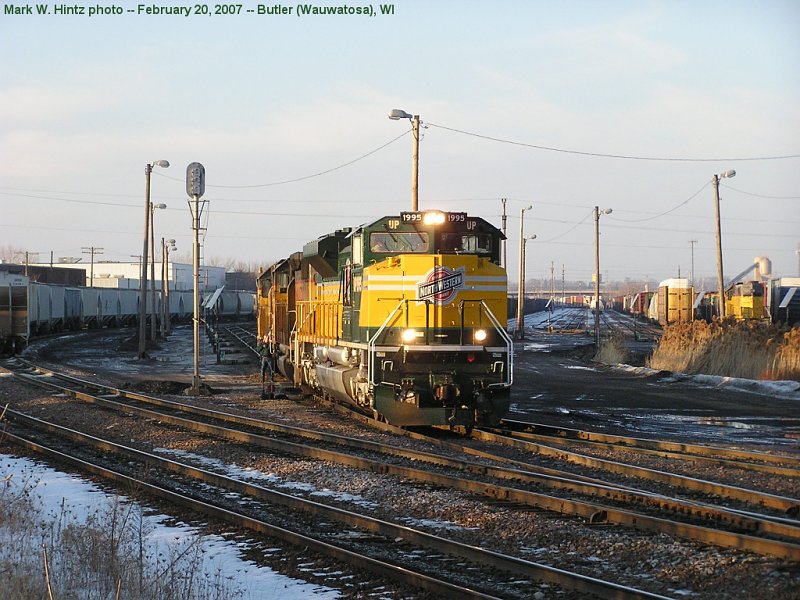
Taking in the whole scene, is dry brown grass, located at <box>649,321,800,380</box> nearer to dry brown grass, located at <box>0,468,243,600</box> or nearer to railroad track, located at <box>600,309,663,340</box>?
railroad track, located at <box>600,309,663,340</box>

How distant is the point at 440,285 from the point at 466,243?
3.35 ft

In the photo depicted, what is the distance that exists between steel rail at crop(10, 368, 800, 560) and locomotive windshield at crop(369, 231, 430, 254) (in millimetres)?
3580

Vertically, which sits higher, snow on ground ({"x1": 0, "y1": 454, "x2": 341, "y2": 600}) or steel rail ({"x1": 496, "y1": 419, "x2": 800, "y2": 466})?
steel rail ({"x1": 496, "y1": 419, "x2": 800, "y2": 466})

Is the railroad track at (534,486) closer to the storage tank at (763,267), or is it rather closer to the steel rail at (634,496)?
the steel rail at (634,496)

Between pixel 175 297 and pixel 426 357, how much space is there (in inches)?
2632

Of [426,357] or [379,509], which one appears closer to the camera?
[379,509]

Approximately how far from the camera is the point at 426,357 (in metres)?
14.7

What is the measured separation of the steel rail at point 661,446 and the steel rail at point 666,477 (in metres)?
1.18

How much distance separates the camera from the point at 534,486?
418 inches

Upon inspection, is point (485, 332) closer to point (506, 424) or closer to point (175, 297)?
point (506, 424)

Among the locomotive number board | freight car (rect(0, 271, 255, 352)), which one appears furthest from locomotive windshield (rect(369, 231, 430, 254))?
freight car (rect(0, 271, 255, 352))

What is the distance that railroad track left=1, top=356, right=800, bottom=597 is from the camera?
8141mm

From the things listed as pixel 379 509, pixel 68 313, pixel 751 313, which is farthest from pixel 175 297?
pixel 379 509

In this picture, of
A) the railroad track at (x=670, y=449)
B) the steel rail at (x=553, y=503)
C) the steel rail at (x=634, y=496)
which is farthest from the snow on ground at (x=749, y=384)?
the steel rail at (x=553, y=503)
